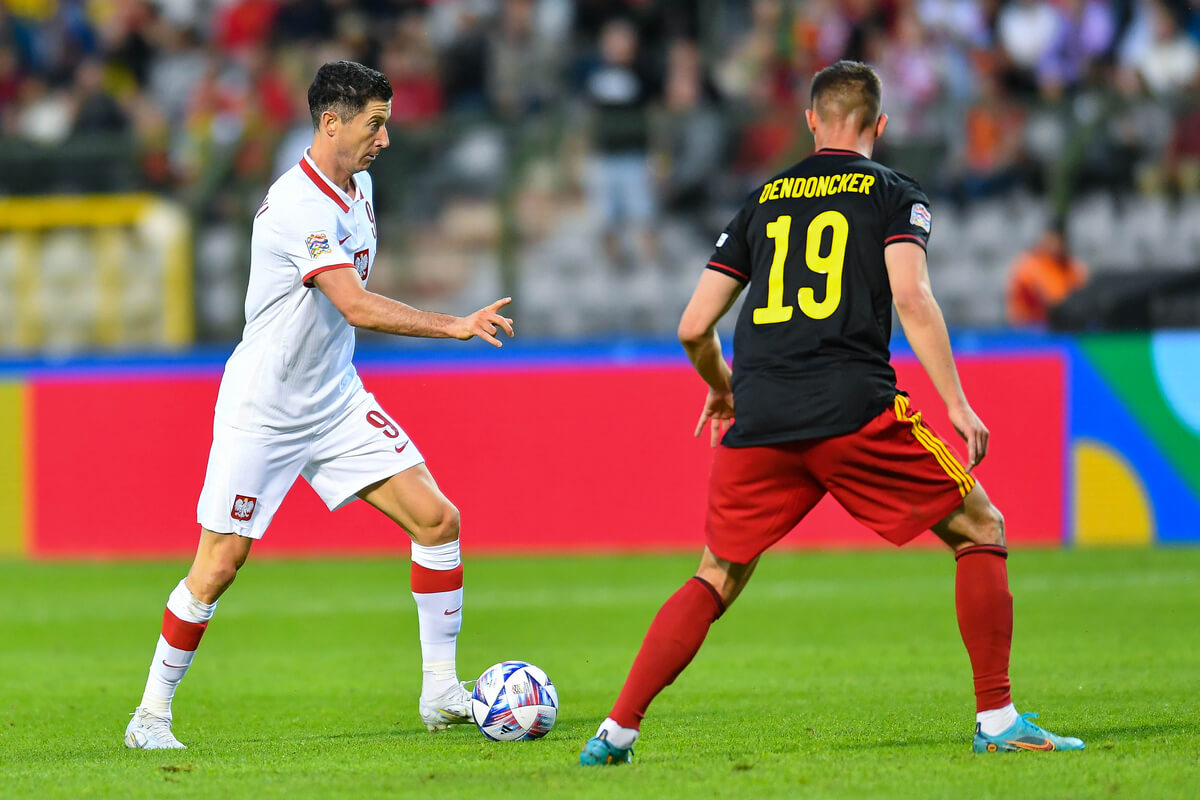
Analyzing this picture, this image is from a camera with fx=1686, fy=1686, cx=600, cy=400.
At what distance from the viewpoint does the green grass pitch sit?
5.07 meters

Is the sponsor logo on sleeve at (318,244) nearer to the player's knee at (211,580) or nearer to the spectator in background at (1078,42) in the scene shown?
the player's knee at (211,580)

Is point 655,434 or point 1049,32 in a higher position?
point 1049,32

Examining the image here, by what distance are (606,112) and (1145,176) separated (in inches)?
178

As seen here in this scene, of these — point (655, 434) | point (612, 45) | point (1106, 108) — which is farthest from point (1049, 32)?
point (655, 434)

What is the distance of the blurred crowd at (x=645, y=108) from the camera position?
1403 cm

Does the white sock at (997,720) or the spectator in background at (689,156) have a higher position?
the spectator in background at (689,156)

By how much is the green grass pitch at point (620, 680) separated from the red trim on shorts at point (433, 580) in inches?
21.1

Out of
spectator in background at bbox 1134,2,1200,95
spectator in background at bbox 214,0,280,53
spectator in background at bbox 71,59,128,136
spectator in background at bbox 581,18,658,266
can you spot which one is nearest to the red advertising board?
spectator in background at bbox 581,18,658,266

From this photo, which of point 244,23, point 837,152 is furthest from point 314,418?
point 244,23

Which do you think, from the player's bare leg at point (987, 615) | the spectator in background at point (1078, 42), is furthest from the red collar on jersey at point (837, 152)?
the spectator in background at point (1078, 42)

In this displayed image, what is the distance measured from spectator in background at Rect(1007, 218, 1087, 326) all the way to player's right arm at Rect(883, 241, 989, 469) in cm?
879

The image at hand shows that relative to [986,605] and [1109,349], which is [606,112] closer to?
[1109,349]

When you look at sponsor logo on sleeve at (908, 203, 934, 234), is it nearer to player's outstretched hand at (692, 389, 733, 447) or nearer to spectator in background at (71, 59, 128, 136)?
player's outstretched hand at (692, 389, 733, 447)

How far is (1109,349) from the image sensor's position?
1244 centimetres
